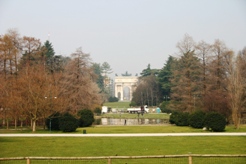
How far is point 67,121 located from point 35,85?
5.76m

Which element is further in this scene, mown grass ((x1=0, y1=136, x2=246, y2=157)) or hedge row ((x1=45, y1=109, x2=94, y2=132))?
hedge row ((x1=45, y1=109, x2=94, y2=132))

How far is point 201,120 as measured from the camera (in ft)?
111

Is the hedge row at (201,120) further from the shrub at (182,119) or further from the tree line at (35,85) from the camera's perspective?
the tree line at (35,85)

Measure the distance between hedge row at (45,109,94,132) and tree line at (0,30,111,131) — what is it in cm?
102

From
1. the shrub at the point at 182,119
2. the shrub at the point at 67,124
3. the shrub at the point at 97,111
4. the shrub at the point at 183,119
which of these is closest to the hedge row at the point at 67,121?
the shrub at the point at 67,124

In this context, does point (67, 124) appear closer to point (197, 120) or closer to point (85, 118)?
point (85, 118)

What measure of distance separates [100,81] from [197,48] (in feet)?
276

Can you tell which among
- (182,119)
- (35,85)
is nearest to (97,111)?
(182,119)

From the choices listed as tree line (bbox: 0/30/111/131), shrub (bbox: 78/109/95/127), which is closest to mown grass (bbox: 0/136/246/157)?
tree line (bbox: 0/30/111/131)

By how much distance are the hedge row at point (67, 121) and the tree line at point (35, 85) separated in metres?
1.02

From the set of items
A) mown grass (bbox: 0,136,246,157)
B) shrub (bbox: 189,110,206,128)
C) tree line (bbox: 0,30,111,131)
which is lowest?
mown grass (bbox: 0,136,246,157)

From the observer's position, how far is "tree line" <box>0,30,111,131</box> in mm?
31672

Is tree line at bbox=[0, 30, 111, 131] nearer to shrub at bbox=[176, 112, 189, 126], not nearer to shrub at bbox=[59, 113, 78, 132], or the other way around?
shrub at bbox=[59, 113, 78, 132]

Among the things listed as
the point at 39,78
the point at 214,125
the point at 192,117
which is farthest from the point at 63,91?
the point at 214,125
